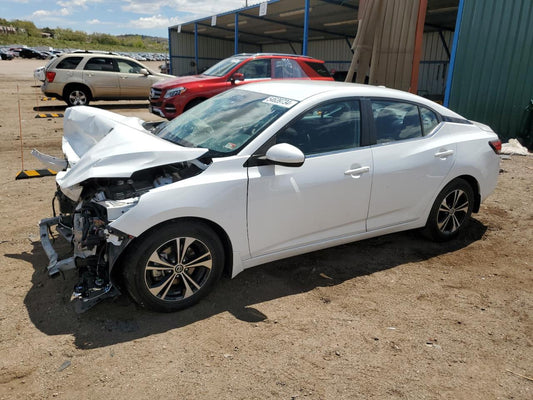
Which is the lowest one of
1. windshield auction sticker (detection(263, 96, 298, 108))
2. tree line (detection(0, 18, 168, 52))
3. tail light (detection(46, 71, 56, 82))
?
tail light (detection(46, 71, 56, 82))

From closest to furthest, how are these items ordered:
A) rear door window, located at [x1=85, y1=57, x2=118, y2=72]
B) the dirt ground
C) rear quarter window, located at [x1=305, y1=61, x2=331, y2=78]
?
the dirt ground < rear quarter window, located at [x1=305, y1=61, x2=331, y2=78] < rear door window, located at [x1=85, y1=57, x2=118, y2=72]

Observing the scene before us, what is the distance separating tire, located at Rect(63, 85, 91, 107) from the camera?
44.8 ft

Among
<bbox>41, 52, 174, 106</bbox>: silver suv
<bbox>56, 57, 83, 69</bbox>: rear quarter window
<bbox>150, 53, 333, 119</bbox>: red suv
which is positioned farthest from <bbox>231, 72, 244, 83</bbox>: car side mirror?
<bbox>56, 57, 83, 69</bbox>: rear quarter window

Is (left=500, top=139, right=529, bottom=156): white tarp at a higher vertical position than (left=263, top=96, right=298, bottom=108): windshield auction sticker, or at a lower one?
lower

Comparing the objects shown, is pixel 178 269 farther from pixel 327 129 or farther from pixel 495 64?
pixel 495 64

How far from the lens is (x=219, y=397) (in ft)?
7.94

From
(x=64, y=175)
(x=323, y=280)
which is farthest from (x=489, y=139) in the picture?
(x=64, y=175)

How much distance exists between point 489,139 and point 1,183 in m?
6.36

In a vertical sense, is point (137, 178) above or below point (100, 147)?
below

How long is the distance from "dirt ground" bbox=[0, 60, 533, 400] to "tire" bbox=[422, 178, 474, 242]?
21 centimetres

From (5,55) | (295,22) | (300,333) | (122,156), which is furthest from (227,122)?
(5,55)

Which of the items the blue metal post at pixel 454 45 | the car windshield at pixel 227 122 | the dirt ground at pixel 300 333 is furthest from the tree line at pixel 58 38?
the dirt ground at pixel 300 333

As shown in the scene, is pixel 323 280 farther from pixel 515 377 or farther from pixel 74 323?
pixel 74 323

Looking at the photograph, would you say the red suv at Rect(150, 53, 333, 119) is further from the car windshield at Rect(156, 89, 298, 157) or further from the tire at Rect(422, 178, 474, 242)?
the tire at Rect(422, 178, 474, 242)
